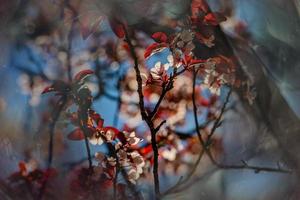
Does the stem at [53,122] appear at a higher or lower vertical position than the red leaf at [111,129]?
higher

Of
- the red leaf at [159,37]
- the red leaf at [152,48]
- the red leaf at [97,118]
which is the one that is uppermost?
the red leaf at [159,37]

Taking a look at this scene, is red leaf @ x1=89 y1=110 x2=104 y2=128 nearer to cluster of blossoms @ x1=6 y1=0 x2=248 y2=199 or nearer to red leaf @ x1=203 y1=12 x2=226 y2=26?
cluster of blossoms @ x1=6 y1=0 x2=248 y2=199

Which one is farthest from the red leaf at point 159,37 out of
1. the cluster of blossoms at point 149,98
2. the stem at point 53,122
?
the stem at point 53,122

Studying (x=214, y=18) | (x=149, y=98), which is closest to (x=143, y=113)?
(x=149, y=98)

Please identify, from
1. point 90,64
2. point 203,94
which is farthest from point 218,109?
point 90,64

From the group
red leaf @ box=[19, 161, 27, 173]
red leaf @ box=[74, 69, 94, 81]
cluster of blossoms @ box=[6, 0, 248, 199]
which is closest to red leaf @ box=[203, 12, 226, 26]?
cluster of blossoms @ box=[6, 0, 248, 199]

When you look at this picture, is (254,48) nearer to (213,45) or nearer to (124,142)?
(213,45)

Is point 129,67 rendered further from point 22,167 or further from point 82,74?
point 22,167

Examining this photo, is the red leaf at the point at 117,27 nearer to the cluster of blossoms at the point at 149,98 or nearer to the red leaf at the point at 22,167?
the cluster of blossoms at the point at 149,98
